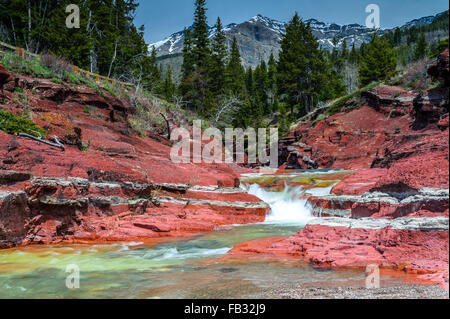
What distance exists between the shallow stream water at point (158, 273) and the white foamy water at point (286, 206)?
4004 mm

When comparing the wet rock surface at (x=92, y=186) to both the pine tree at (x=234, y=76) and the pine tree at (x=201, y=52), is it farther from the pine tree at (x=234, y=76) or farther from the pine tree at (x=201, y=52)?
the pine tree at (x=234, y=76)

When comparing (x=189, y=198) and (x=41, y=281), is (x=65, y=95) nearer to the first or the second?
(x=189, y=198)

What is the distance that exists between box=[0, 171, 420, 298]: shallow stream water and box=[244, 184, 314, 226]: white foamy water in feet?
13.1

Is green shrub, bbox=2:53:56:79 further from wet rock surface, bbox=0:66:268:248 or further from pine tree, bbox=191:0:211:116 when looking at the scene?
pine tree, bbox=191:0:211:116

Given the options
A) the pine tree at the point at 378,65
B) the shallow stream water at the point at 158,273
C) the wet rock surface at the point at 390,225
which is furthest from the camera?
the pine tree at the point at 378,65

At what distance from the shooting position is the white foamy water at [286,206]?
42.4 ft

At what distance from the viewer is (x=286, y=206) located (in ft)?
49.8

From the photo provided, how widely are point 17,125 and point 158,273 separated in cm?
827

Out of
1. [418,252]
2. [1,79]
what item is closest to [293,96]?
[1,79]

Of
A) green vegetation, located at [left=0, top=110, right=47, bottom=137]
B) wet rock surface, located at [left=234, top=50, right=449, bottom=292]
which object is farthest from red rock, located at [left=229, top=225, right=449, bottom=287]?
green vegetation, located at [left=0, top=110, right=47, bottom=137]

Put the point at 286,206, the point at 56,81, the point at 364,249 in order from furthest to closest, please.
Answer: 1. the point at 56,81
2. the point at 286,206
3. the point at 364,249

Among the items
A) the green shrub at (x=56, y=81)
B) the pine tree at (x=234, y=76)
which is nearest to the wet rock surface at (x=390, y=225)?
the green shrub at (x=56, y=81)

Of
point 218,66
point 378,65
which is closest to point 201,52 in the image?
point 218,66

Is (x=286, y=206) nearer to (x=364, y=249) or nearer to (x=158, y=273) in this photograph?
(x=364, y=249)
